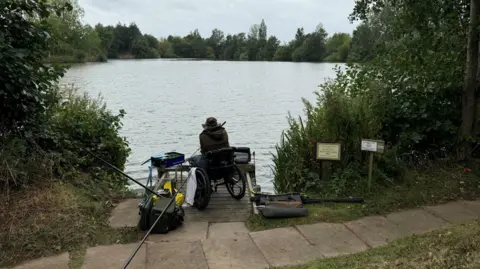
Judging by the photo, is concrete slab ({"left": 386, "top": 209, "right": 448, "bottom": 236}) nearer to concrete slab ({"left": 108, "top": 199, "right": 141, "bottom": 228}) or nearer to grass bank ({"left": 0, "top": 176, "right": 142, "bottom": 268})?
grass bank ({"left": 0, "top": 176, "right": 142, "bottom": 268})

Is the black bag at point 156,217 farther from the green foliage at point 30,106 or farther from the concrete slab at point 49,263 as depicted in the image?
the green foliage at point 30,106

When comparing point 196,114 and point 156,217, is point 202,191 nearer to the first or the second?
point 156,217

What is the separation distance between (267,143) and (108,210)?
8.96 m

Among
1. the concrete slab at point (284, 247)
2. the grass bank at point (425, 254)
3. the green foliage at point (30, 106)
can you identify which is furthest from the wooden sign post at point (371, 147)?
the green foliage at point (30, 106)

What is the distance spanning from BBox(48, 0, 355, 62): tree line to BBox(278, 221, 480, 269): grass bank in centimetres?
6248

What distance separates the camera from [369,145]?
4.73 metres

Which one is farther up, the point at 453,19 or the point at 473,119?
the point at 453,19

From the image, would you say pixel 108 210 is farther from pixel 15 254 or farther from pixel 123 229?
pixel 15 254

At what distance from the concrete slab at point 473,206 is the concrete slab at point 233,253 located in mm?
2437

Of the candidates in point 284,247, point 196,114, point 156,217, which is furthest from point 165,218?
point 196,114

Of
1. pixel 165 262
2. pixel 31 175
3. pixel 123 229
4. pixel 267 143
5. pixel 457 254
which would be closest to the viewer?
pixel 457 254

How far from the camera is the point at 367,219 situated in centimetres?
418

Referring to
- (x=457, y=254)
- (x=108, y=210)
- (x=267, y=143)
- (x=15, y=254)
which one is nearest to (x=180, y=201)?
(x=108, y=210)

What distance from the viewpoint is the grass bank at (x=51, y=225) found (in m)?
3.47
